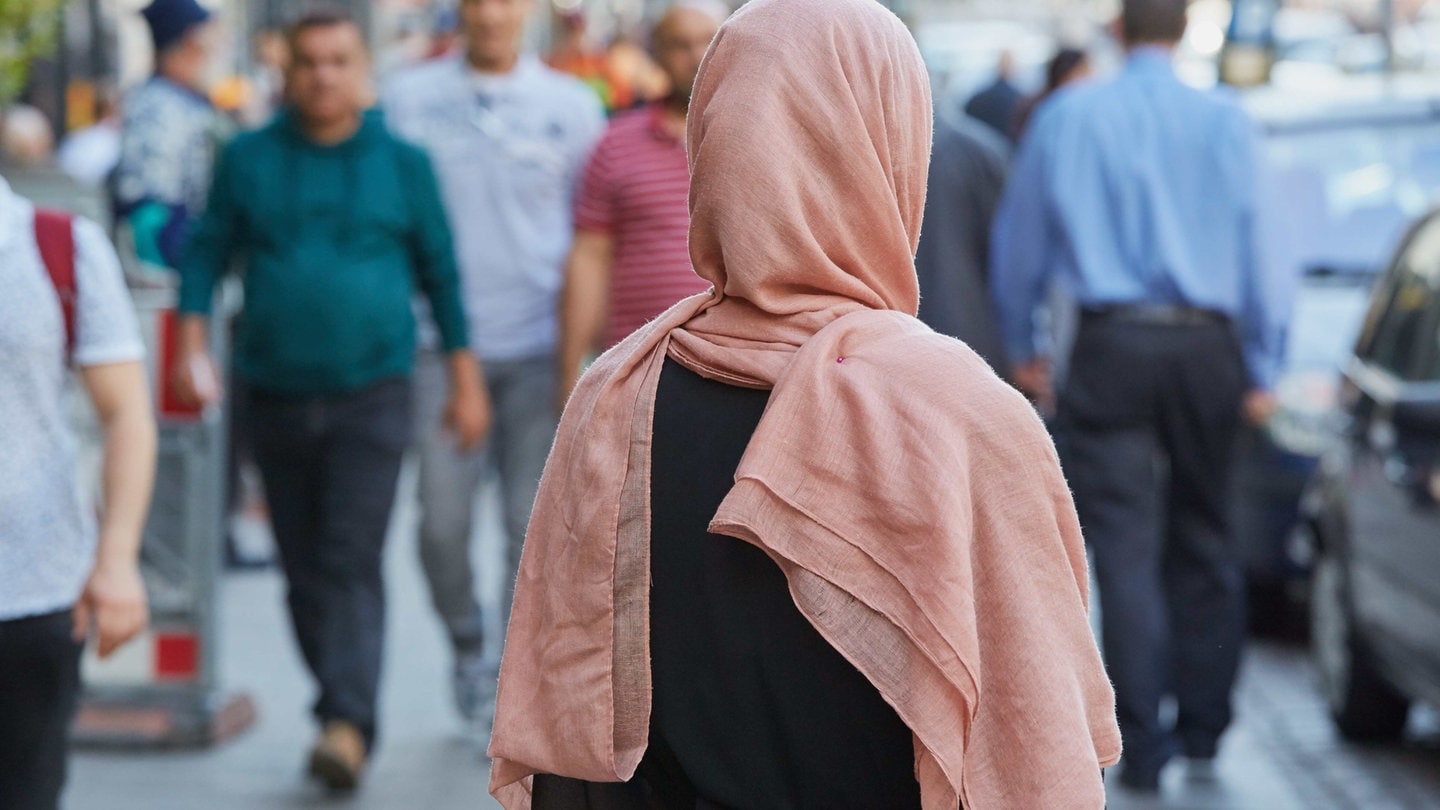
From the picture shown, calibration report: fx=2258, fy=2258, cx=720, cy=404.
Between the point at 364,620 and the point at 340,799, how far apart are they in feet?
1.62

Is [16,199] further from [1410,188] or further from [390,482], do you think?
[1410,188]

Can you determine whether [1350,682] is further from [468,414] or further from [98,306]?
[98,306]

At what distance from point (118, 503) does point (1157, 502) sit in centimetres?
332

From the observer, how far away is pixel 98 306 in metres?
3.89

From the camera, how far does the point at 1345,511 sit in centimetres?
729

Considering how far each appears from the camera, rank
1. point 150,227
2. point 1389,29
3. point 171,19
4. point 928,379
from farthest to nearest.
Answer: point 1389,29, point 171,19, point 150,227, point 928,379

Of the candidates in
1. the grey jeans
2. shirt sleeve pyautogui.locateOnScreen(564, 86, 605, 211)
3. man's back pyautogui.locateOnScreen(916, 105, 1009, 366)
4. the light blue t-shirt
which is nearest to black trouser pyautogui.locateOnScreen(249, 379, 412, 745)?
the grey jeans

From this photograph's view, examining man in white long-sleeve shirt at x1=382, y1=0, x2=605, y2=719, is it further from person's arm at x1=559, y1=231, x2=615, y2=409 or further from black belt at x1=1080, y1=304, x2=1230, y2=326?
black belt at x1=1080, y1=304, x2=1230, y2=326

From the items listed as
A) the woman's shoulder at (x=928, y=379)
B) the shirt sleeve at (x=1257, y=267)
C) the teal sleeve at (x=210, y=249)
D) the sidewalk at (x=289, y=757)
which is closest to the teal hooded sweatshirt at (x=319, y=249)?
the teal sleeve at (x=210, y=249)

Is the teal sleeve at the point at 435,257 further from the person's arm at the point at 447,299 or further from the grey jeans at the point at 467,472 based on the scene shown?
the grey jeans at the point at 467,472

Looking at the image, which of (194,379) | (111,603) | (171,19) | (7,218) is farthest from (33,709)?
(171,19)

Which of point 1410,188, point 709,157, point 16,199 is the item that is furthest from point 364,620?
point 1410,188

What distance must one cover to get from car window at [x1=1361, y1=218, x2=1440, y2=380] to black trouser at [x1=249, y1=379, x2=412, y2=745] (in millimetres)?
3118

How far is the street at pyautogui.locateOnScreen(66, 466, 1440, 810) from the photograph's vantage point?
6266 millimetres
